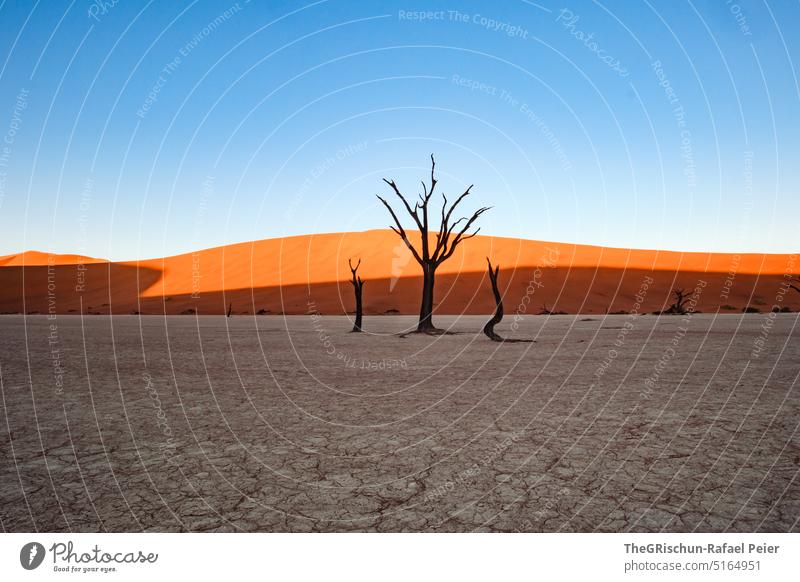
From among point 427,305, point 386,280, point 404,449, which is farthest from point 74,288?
point 404,449

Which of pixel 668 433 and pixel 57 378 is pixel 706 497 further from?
pixel 57 378

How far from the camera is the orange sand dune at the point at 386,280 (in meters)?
44.0

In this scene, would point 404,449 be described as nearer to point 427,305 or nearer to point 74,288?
point 427,305

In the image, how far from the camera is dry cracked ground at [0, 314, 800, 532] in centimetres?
306

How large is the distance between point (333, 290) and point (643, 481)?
48.2m

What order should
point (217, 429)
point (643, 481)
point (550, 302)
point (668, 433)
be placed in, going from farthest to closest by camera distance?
point (550, 302) → point (217, 429) → point (668, 433) → point (643, 481)

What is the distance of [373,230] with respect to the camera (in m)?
80.2

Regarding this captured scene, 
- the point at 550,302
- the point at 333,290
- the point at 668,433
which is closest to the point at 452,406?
the point at 668,433

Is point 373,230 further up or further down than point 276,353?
further up

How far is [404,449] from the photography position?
14.3ft
